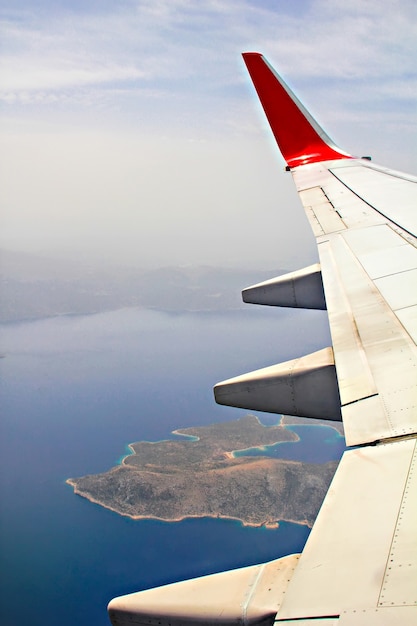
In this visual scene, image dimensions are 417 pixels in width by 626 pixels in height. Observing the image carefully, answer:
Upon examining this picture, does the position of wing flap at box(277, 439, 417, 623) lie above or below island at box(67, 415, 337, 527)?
above

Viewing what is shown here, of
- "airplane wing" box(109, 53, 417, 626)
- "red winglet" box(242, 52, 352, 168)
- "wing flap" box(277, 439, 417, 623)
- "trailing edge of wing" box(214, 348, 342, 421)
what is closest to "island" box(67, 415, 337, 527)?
"red winglet" box(242, 52, 352, 168)

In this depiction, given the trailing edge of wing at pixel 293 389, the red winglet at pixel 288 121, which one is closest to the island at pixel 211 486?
the red winglet at pixel 288 121

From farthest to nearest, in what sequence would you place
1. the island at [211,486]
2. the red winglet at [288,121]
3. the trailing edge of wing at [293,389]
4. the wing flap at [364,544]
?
the island at [211,486]
the red winglet at [288,121]
the trailing edge of wing at [293,389]
the wing flap at [364,544]

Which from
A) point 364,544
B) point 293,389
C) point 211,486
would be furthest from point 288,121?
point 211,486

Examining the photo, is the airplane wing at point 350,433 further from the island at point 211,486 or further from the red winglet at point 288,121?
the island at point 211,486

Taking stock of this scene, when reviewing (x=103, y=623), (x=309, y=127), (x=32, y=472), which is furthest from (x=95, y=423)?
(x=309, y=127)

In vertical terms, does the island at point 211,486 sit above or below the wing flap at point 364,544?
below

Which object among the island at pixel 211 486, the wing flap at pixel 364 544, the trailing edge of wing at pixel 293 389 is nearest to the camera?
the wing flap at pixel 364 544

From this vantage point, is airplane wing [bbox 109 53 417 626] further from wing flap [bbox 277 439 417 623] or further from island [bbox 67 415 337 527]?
island [bbox 67 415 337 527]
